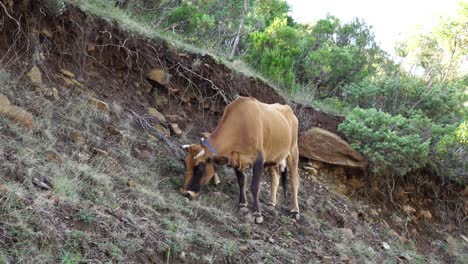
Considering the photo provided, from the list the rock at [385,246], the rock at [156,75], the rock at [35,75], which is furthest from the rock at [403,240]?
the rock at [35,75]

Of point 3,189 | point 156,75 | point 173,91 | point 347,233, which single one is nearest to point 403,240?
point 347,233

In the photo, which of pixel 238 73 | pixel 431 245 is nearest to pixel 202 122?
pixel 238 73

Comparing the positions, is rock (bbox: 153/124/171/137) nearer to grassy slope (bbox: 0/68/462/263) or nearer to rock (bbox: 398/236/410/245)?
grassy slope (bbox: 0/68/462/263)

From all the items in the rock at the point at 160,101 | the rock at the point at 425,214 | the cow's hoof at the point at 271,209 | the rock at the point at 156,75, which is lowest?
the rock at the point at 425,214

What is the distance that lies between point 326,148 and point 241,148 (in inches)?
152

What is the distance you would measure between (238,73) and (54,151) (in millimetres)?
5393

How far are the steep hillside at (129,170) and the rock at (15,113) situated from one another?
0.01 m

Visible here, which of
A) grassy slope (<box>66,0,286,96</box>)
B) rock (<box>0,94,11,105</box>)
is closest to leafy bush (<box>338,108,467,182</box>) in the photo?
grassy slope (<box>66,0,286,96</box>)

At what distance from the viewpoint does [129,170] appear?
7.49 m

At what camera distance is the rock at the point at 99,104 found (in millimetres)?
8406

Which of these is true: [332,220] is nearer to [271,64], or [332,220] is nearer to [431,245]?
[431,245]

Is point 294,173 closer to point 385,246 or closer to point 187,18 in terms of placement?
point 385,246

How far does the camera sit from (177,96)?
1021 centimetres

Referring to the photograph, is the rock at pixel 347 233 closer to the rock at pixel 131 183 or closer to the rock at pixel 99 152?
the rock at pixel 131 183
